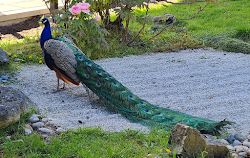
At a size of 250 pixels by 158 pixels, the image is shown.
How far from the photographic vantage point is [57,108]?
152 inches

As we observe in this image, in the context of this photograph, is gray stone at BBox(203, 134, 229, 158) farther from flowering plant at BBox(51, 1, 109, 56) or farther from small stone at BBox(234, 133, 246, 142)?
flowering plant at BBox(51, 1, 109, 56)

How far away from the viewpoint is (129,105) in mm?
3562

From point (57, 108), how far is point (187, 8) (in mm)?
7199

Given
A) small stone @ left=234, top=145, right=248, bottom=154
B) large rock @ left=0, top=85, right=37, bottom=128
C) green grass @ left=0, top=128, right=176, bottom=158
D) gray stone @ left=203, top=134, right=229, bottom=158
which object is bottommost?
small stone @ left=234, top=145, right=248, bottom=154

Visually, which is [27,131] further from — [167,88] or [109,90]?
[167,88]

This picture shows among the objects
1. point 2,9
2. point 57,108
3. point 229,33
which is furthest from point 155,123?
point 2,9

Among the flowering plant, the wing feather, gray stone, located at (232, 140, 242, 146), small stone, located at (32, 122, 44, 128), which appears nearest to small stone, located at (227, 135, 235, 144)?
gray stone, located at (232, 140, 242, 146)

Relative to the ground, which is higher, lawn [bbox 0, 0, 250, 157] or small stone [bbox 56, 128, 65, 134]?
lawn [bbox 0, 0, 250, 157]

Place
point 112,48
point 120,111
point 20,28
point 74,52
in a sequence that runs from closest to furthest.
Answer: point 120,111
point 74,52
point 112,48
point 20,28

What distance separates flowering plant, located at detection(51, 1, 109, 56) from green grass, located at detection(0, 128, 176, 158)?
2.77 metres

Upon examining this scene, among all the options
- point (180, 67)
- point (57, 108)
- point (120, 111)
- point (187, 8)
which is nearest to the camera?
point (120, 111)

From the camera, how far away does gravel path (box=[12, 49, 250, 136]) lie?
3.62m

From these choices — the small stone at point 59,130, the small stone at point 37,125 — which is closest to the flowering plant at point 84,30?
the small stone at point 37,125

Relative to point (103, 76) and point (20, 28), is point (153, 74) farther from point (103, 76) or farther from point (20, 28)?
point (20, 28)
